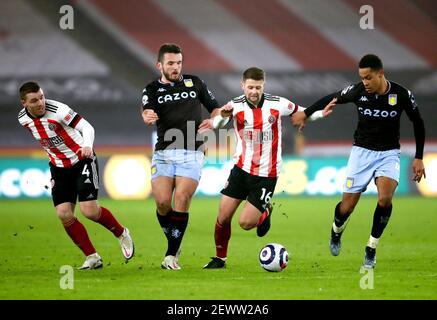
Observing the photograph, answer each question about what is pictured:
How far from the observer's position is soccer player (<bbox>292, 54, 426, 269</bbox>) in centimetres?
905

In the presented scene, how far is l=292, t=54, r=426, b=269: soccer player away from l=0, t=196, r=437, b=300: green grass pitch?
2.35 feet

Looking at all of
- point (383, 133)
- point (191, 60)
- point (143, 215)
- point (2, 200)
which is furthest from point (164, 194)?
point (191, 60)

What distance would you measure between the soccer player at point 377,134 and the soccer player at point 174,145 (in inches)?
42.6

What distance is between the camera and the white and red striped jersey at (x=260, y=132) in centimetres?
938

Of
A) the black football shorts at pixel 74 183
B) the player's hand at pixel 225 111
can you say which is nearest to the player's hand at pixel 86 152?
the black football shorts at pixel 74 183

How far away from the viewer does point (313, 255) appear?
10.8 meters

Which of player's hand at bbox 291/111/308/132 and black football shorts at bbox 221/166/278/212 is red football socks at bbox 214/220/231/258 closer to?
black football shorts at bbox 221/166/278/212

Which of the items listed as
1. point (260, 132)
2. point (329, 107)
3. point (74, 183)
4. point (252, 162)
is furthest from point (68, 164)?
point (329, 107)

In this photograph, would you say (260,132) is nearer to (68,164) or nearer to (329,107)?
(329,107)

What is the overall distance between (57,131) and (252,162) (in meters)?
1.96

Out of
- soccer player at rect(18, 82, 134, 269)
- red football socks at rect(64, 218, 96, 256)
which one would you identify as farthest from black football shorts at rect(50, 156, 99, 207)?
red football socks at rect(64, 218, 96, 256)
